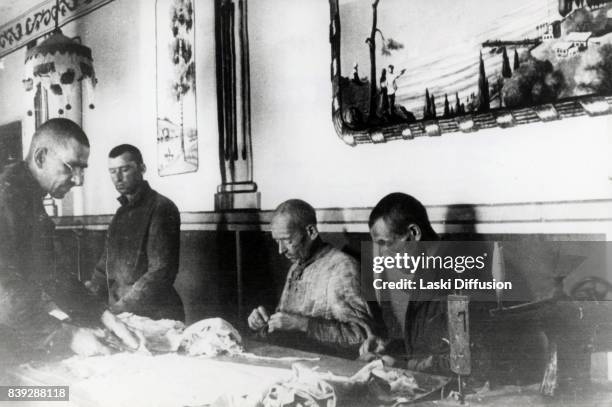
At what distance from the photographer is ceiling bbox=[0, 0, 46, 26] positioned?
2594 millimetres

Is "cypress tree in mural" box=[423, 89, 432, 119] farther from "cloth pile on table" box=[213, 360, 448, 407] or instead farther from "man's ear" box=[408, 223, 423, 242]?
"cloth pile on table" box=[213, 360, 448, 407]

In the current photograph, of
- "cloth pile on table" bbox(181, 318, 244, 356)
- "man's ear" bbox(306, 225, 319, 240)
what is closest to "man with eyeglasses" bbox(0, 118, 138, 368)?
"cloth pile on table" bbox(181, 318, 244, 356)

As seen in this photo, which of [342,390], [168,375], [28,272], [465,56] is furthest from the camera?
[28,272]

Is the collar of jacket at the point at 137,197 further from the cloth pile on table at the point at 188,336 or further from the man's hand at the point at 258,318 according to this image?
the man's hand at the point at 258,318

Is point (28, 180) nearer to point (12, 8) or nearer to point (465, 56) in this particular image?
point (12, 8)

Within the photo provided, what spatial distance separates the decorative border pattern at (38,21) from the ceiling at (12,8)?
0.6 inches

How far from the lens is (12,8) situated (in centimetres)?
262

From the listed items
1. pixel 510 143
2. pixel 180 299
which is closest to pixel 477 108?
pixel 510 143

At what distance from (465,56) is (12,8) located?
6.18 ft

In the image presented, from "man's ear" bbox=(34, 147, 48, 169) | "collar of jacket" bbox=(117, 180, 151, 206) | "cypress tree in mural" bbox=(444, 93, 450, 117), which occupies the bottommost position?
"collar of jacket" bbox=(117, 180, 151, 206)

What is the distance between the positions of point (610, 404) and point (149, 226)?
172 cm

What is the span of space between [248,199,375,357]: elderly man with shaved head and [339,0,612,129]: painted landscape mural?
41 cm

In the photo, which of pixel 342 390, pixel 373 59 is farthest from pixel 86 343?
pixel 373 59

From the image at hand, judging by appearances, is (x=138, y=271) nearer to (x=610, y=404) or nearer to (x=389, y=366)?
(x=389, y=366)
